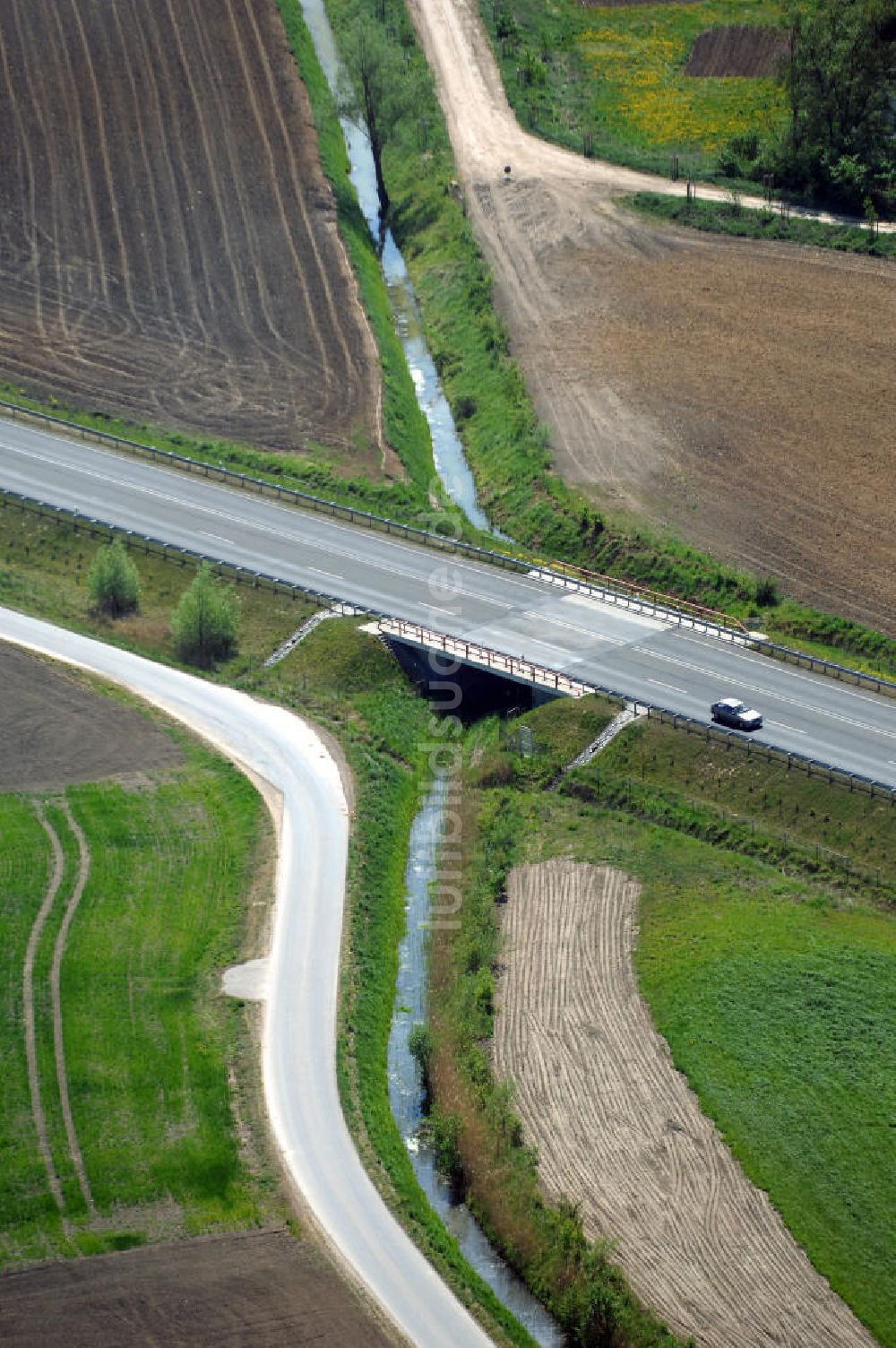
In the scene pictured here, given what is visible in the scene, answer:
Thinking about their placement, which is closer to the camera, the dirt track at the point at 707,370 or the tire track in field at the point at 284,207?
the dirt track at the point at 707,370

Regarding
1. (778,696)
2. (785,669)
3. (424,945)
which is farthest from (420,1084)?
(785,669)

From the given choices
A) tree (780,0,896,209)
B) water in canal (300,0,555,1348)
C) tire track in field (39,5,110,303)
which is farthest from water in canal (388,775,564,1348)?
tree (780,0,896,209)

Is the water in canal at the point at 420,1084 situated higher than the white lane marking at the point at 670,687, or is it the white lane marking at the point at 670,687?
the white lane marking at the point at 670,687

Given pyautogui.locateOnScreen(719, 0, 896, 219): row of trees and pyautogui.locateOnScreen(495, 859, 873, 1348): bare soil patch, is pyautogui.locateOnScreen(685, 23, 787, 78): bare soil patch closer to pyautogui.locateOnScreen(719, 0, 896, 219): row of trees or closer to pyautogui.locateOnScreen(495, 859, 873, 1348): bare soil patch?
pyautogui.locateOnScreen(719, 0, 896, 219): row of trees

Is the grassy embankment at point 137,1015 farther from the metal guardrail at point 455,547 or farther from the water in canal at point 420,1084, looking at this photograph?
the metal guardrail at point 455,547

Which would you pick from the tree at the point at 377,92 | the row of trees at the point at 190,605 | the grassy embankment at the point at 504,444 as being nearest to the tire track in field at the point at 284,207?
the tree at the point at 377,92
